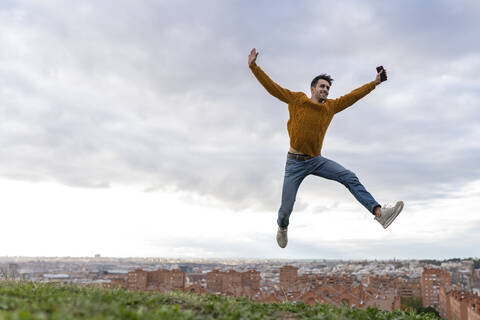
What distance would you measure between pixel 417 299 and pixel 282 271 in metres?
34.4

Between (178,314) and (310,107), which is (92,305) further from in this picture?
(310,107)

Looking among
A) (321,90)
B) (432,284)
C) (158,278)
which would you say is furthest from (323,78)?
(432,284)

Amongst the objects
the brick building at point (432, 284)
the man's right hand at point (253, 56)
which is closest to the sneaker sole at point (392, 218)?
the man's right hand at point (253, 56)

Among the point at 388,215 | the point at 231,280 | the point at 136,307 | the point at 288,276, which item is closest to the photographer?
the point at 136,307

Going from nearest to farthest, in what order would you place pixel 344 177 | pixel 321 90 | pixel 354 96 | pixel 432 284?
1. pixel 344 177
2. pixel 321 90
3. pixel 354 96
4. pixel 432 284

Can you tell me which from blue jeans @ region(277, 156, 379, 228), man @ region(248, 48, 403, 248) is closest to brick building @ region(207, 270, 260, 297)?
blue jeans @ region(277, 156, 379, 228)

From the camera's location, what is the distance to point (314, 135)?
26.5 feet

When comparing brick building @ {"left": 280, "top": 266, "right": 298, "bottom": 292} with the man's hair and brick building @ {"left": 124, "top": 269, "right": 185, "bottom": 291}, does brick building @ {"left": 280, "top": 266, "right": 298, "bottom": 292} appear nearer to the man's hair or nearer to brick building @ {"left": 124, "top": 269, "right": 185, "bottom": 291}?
brick building @ {"left": 124, "top": 269, "right": 185, "bottom": 291}

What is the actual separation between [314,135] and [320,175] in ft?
2.51

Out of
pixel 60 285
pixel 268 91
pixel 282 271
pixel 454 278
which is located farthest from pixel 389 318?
pixel 454 278

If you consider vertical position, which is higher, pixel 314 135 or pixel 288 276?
pixel 314 135

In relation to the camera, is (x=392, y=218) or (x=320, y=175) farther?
(x=320, y=175)

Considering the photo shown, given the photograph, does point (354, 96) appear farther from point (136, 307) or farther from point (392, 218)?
point (136, 307)

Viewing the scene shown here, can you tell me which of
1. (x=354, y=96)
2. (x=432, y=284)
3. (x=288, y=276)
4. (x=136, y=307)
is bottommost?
(x=432, y=284)
